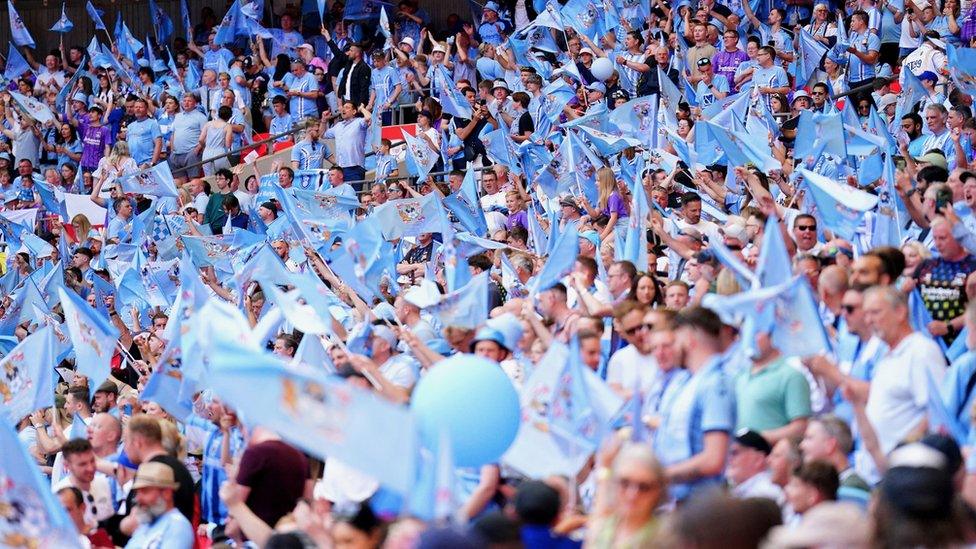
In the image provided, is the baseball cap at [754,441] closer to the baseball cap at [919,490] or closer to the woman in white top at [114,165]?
the baseball cap at [919,490]

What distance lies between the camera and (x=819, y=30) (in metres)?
17.0

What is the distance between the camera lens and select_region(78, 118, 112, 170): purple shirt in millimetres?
21797

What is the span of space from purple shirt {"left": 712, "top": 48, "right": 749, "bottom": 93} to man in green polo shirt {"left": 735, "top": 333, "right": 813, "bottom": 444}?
10628 mm

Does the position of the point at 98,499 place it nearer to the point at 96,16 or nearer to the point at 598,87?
the point at 598,87

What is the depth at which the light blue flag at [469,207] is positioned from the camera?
1406 cm

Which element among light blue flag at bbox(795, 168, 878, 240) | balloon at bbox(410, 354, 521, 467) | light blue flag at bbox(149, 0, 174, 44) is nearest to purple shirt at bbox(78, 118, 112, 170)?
light blue flag at bbox(149, 0, 174, 44)

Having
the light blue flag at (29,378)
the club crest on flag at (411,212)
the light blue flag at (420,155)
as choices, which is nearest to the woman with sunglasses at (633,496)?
the light blue flag at (29,378)

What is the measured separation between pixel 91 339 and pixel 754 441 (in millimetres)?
5410

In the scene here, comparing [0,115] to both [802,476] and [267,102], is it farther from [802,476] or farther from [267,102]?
[802,476]

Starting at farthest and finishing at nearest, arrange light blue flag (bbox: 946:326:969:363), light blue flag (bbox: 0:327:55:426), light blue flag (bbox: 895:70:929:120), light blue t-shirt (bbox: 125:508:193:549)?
light blue flag (bbox: 895:70:929:120), light blue flag (bbox: 0:327:55:426), light blue flag (bbox: 946:326:969:363), light blue t-shirt (bbox: 125:508:193:549)

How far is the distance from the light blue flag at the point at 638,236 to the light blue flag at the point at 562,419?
13.1ft

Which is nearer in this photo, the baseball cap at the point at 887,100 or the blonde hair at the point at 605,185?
the blonde hair at the point at 605,185

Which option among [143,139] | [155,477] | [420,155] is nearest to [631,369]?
[155,477]

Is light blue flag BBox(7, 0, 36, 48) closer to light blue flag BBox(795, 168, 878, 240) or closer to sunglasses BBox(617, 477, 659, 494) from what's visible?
light blue flag BBox(795, 168, 878, 240)
